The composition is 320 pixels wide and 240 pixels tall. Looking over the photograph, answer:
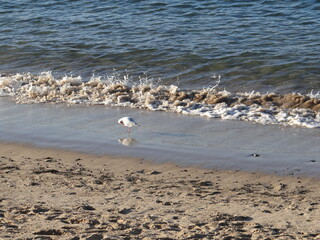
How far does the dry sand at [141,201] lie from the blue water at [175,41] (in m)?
4.49

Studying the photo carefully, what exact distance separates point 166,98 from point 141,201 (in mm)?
4914

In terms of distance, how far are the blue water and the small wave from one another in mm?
653

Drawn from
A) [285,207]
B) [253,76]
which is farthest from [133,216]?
[253,76]

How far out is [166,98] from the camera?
36.5ft

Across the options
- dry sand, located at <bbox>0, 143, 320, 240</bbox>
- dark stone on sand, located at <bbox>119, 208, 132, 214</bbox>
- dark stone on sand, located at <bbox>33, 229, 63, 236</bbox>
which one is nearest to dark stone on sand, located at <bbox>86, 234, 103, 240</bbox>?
dry sand, located at <bbox>0, 143, 320, 240</bbox>

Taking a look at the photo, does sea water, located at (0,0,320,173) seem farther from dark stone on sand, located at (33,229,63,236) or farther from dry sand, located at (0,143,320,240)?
dark stone on sand, located at (33,229,63,236)

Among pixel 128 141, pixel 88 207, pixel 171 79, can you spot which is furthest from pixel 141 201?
pixel 171 79

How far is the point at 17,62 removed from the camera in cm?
1412

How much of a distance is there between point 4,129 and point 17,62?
5148 mm

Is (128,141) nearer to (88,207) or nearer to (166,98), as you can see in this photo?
(88,207)

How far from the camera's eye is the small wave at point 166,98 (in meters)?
9.92

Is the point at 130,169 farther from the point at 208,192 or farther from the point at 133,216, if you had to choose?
the point at 133,216

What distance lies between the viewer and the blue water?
40.9 feet

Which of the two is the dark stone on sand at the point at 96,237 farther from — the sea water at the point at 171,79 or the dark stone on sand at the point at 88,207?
the sea water at the point at 171,79
